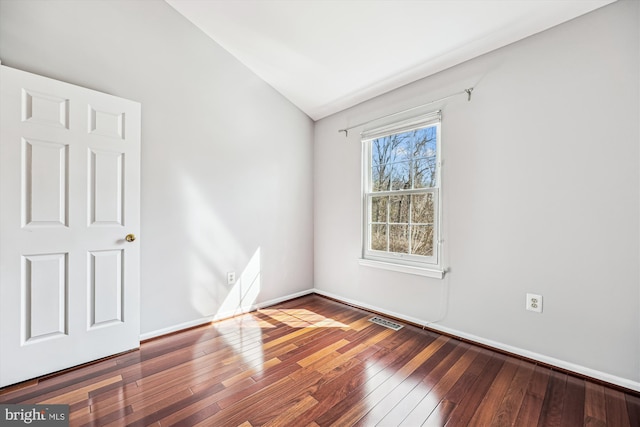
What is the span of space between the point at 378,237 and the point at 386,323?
896mm

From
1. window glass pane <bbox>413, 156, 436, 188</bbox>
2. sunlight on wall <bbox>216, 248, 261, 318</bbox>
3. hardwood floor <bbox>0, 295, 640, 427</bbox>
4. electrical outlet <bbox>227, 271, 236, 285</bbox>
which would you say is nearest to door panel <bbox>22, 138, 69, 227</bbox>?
hardwood floor <bbox>0, 295, 640, 427</bbox>

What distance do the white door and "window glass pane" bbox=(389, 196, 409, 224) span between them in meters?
2.36

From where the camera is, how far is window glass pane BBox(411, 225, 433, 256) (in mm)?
2639

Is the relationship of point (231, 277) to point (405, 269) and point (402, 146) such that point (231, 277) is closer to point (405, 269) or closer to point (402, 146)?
point (405, 269)

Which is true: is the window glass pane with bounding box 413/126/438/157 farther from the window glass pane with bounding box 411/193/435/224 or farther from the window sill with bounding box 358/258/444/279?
the window sill with bounding box 358/258/444/279

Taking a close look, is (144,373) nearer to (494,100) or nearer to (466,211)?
(466,211)

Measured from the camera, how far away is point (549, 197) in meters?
1.98

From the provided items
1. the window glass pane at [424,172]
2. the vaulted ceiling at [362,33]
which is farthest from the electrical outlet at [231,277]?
the vaulted ceiling at [362,33]

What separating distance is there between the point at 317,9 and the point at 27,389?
128 inches

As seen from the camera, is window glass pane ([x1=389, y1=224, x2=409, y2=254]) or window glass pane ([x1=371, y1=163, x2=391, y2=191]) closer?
window glass pane ([x1=389, y1=224, x2=409, y2=254])

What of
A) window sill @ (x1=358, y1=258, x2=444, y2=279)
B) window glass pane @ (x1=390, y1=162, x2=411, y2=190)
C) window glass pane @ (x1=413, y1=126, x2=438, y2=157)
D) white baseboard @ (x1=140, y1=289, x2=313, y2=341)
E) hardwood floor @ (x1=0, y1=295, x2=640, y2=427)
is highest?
window glass pane @ (x1=413, y1=126, x2=438, y2=157)

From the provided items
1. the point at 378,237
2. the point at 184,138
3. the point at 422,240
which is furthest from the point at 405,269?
the point at 184,138

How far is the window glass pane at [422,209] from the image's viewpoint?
2634mm

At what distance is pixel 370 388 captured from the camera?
1.73m
